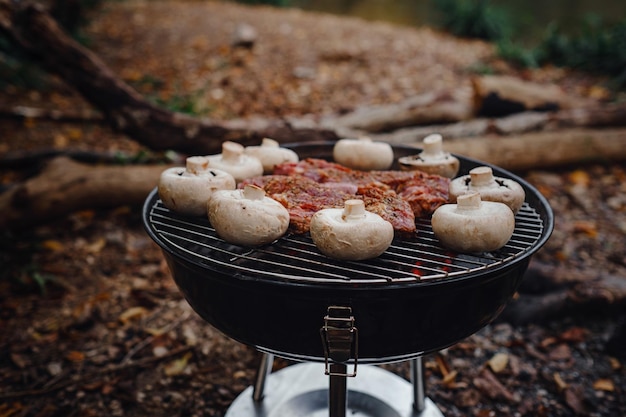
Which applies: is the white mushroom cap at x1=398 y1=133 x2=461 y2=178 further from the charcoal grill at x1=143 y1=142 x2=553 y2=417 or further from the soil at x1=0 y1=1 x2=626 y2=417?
the soil at x1=0 y1=1 x2=626 y2=417

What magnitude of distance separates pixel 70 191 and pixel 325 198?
3131mm

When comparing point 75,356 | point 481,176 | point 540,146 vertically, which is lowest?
point 75,356

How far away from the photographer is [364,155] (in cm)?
263

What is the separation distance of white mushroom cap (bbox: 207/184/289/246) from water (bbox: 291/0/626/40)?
1422 cm

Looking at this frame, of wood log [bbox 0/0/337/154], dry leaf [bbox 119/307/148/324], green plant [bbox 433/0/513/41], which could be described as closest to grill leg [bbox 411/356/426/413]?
dry leaf [bbox 119/307/148/324]

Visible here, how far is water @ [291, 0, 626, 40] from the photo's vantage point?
53.1 ft

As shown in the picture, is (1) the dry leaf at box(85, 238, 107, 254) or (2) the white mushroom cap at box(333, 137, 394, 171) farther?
(1) the dry leaf at box(85, 238, 107, 254)

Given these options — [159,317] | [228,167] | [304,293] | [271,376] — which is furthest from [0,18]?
[304,293]

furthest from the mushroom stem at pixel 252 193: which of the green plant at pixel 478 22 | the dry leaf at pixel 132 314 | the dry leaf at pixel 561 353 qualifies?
the green plant at pixel 478 22

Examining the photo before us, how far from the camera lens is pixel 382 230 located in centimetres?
177

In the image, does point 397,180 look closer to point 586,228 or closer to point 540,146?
point 586,228

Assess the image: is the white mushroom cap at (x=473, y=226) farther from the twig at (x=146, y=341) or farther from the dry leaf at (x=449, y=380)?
the twig at (x=146, y=341)

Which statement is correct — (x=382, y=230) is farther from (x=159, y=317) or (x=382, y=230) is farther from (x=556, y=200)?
(x=556, y=200)

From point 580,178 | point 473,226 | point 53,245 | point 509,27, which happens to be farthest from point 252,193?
point 509,27
